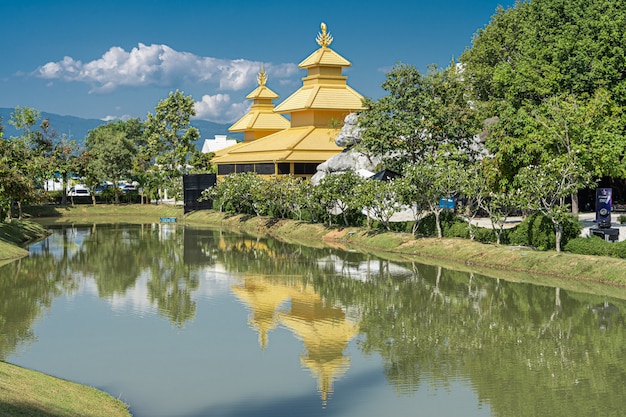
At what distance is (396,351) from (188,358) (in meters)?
4.67

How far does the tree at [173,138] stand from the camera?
69438 millimetres

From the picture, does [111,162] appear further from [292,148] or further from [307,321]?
[307,321]

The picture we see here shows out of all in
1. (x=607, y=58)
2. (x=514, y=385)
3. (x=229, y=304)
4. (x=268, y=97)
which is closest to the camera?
(x=514, y=385)

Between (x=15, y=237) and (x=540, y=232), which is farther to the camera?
(x=15, y=237)

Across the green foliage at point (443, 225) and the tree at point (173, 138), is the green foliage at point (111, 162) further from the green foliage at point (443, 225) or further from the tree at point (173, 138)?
the green foliage at point (443, 225)

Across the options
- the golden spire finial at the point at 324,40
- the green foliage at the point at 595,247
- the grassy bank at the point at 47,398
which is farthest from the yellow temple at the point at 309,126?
the grassy bank at the point at 47,398

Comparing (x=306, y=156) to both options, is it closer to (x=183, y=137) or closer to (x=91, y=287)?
(x=183, y=137)

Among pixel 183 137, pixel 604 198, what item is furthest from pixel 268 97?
pixel 604 198

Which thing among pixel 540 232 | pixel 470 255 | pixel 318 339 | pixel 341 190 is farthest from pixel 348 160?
pixel 318 339

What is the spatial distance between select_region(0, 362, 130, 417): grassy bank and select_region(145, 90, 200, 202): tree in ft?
177

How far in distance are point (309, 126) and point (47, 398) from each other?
5722 centimetres

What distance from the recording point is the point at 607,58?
39219mm

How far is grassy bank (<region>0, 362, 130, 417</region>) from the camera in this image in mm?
12547

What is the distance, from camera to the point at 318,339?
2062cm
